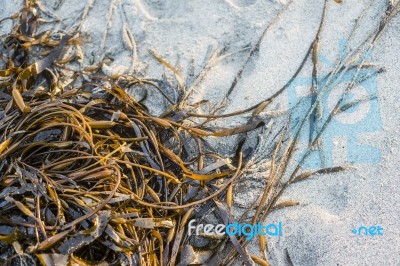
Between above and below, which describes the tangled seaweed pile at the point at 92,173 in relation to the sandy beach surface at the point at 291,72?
below

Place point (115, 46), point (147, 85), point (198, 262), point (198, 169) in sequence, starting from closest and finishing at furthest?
point (198, 262) → point (198, 169) → point (147, 85) → point (115, 46)

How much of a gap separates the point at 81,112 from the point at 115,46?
480 mm

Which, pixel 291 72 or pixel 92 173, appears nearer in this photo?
pixel 92 173

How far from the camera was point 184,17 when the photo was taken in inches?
83.8

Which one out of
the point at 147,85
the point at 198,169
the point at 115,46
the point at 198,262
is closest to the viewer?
the point at 198,262

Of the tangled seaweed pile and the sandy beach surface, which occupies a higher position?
the sandy beach surface

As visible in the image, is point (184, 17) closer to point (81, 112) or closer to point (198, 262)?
point (81, 112)

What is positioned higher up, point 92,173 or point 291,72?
point 291,72

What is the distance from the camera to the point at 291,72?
1.92 metres

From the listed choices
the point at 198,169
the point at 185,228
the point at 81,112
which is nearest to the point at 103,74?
the point at 81,112

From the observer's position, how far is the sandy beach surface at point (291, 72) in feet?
5.14

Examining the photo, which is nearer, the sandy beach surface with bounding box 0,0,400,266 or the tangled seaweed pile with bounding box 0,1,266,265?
the tangled seaweed pile with bounding box 0,1,266,265

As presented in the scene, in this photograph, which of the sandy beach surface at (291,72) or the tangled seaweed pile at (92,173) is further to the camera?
the sandy beach surface at (291,72)

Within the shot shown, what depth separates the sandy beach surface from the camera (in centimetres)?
157
